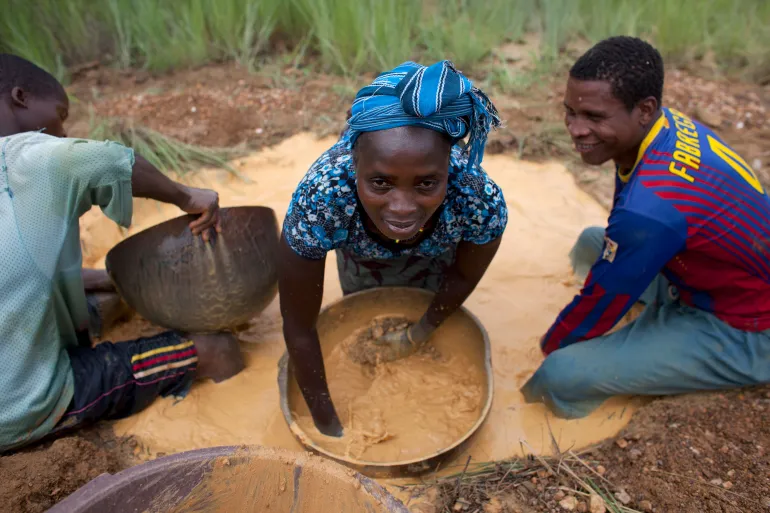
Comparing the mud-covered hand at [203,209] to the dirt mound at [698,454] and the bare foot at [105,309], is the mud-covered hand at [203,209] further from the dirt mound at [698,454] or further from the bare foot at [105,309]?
the dirt mound at [698,454]

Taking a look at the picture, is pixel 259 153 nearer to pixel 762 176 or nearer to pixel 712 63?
pixel 762 176

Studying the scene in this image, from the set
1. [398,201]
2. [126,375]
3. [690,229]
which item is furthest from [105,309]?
[690,229]

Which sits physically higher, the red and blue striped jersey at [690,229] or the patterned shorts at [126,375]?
the red and blue striped jersey at [690,229]

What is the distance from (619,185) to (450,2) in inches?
131

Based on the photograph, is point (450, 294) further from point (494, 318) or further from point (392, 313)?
point (494, 318)

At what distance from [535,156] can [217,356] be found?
2438 millimetres

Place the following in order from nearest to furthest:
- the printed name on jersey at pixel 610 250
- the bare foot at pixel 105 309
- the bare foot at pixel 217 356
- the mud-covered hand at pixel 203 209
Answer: the printed name on jersey at pixel 610 250
the mud-covered hand at pixel 203 209
the bare foot at pixel 217 356
the bare foot at pixel 105 309

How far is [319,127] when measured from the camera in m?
3.88

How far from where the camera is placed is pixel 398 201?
55.4 inches

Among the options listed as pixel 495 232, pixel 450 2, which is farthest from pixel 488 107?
pixel 450 2

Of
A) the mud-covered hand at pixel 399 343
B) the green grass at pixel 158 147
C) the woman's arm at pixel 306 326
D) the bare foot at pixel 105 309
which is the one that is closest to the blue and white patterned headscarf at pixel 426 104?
the woman's arm at pixel 306 326

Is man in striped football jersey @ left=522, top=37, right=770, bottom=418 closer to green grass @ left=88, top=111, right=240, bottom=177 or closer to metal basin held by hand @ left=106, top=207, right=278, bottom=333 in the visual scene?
metal basin held by hand @ left=106, top=207, right=278, bottom=333

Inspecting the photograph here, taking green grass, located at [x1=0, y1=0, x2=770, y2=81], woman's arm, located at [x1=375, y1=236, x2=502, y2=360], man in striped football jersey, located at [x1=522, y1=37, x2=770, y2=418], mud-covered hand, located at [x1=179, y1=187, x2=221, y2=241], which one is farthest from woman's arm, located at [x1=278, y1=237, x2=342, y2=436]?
green grass, located at [x1=0, y1=0, x2=770, y2=81]

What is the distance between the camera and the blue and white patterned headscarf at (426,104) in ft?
4.20
